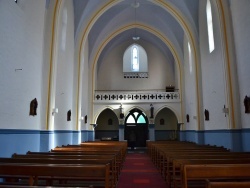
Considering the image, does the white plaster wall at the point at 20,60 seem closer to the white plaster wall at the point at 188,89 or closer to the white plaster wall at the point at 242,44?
the white plaster wall at the point at 242,44

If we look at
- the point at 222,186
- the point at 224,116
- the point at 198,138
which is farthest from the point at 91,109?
the point at 222,186

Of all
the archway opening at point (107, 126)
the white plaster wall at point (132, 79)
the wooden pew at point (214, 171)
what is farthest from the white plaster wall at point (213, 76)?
the archway opening at point (107, 126)

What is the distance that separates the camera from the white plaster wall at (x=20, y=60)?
665 centimetres

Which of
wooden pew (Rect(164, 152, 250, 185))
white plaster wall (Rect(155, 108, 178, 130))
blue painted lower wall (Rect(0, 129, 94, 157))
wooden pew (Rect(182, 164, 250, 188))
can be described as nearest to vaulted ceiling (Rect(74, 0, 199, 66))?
white plaster wall (Rect(155, 108, 178, 130))

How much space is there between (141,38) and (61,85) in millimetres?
13900

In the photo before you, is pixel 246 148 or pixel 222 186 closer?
pixel 222 186

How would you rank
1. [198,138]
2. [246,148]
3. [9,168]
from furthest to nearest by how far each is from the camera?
[198,138], [246,148], [9,168]

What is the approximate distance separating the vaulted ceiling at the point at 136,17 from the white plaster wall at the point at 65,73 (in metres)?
0.93

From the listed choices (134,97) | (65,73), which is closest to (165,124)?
(134,97)

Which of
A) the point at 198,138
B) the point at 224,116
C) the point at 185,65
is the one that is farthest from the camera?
the point at 185,65

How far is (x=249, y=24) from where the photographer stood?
830 cm

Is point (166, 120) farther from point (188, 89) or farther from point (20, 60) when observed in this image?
point (20, 60)

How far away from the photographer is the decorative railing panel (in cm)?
2116

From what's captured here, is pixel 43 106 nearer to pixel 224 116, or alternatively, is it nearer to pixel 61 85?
pixel 61 85
